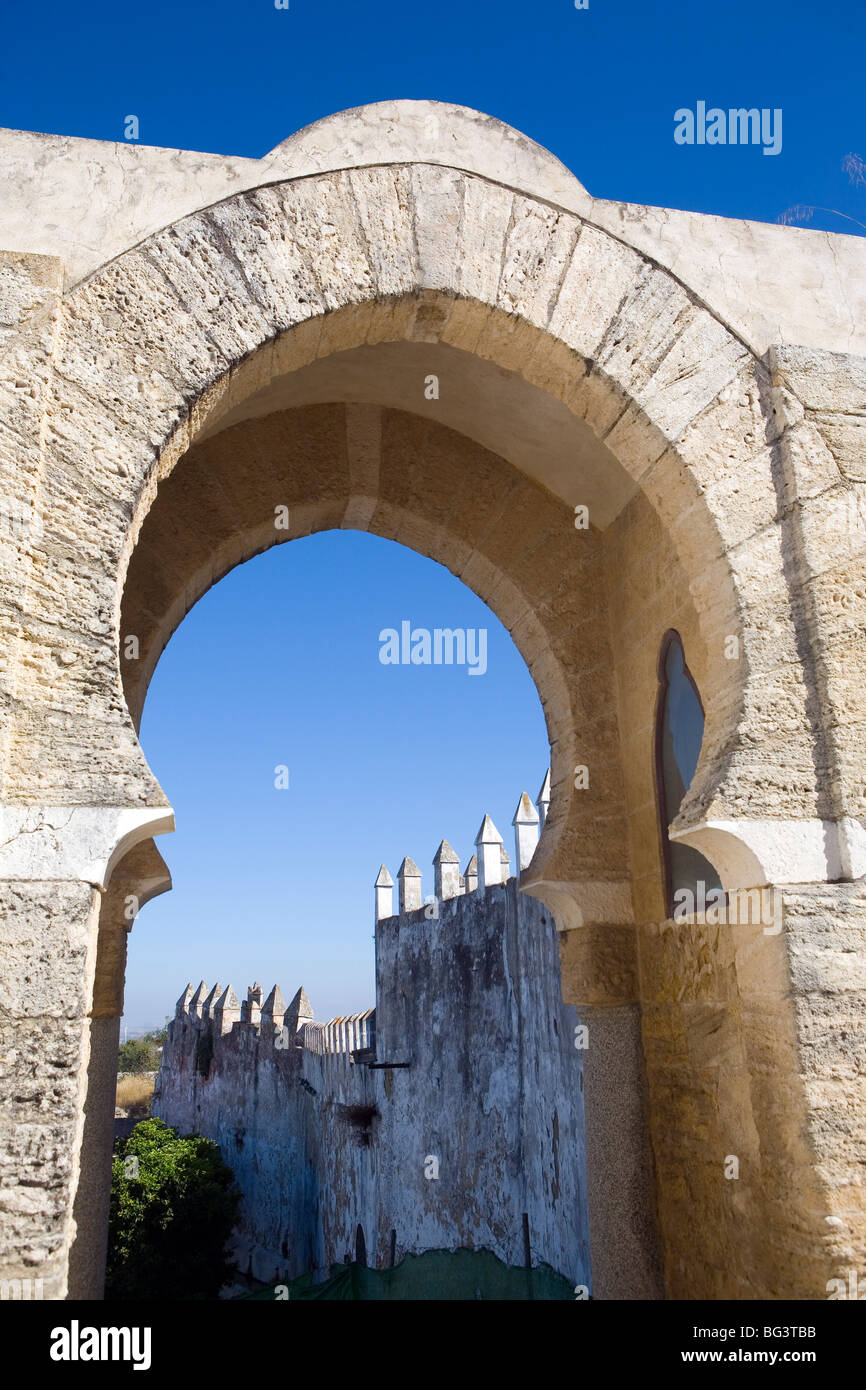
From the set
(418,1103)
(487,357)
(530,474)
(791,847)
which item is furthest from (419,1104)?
(487,357)

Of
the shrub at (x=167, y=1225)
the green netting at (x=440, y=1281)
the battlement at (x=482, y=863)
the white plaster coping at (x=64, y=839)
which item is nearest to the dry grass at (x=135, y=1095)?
the shrub at (x=167, y=1225)

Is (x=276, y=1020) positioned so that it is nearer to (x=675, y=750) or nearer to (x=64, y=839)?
(x=675, y=750)

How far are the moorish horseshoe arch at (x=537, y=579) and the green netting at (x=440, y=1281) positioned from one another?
4.48 m

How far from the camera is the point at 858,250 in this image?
393cm

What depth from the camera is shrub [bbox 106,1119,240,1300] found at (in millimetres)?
14625

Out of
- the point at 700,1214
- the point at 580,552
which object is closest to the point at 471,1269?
the point at 700,1214

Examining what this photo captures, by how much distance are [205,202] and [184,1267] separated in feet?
51.9

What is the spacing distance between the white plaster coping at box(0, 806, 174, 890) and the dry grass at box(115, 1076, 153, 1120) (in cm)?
2980

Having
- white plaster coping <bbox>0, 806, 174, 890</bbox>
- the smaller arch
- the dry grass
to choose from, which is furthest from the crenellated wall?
the dry grass

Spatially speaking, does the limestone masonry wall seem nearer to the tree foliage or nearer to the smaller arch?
the smaller arch

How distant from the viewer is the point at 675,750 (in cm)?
440

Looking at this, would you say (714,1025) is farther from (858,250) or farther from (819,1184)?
(858,250)

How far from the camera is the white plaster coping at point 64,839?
256 centimetres

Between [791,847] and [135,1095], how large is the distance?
1400 inches
